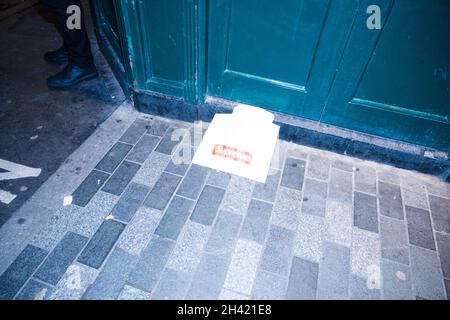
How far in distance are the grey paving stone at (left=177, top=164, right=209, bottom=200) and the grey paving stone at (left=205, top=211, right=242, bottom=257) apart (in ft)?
0.85

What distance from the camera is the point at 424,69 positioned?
1.96 metres

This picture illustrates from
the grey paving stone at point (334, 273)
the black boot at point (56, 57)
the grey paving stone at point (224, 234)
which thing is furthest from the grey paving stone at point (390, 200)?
the black boot at point (56, 57)

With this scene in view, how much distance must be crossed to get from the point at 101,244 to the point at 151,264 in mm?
351

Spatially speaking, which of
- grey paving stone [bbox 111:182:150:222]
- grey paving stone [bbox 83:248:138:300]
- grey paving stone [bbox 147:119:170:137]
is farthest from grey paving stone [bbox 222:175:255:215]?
grey paving stone [bbox 147:119:170:137]

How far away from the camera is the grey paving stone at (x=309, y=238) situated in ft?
5.97

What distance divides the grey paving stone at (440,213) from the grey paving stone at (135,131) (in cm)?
239

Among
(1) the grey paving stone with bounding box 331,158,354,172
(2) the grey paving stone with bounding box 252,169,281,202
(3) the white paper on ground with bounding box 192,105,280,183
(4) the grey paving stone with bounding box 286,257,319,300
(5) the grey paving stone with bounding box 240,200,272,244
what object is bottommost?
(4) the grey paving stone with bounding box 286,257,319,300

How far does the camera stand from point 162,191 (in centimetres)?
210

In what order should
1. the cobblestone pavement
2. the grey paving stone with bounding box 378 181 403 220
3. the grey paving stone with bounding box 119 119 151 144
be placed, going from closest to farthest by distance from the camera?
the cobblestone pavement, the grey paving stone with bounding box 378 181 403 220, the grey paving stone with bounding box 119 119 151 144

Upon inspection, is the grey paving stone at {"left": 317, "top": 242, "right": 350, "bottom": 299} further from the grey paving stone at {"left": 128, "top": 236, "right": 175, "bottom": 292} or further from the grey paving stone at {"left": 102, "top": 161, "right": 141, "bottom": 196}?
the grey paving stone at {"left": 102, "top": 161, "right": 141, "bottom": 196}

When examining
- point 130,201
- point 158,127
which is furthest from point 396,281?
point 158,127

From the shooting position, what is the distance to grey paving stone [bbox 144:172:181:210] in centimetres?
202

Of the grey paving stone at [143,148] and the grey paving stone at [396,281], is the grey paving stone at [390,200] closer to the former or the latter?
the grey paving stone at [396,281]

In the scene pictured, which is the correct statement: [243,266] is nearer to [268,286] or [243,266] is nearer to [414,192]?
[268,286]
